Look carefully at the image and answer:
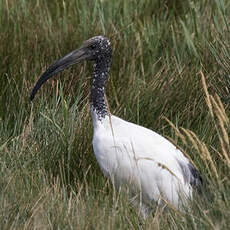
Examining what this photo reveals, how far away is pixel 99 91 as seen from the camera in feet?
13.4

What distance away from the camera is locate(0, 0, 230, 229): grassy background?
3006mm

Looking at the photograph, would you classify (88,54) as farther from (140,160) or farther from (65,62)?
(140,160)

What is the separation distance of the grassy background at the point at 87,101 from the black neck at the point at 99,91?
0.17 meters

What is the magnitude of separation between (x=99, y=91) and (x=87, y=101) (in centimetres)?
54

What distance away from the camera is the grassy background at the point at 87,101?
9.86 ft

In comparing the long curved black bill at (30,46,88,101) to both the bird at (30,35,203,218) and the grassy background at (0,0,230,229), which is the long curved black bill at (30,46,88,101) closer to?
the grassy background at (0,0,230,229)

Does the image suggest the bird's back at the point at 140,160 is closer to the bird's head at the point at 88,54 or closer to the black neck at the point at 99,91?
the black neck at the point at 99,91

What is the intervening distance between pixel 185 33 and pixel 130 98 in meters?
0.70

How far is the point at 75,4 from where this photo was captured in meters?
5.71

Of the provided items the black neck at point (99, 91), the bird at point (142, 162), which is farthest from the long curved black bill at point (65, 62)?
the bird at point (142, 162)

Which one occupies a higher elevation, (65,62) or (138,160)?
(65,62)

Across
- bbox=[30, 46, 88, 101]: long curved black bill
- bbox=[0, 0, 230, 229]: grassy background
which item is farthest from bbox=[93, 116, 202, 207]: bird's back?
bbox=[30, 46, 88, 101]: long curved black bill

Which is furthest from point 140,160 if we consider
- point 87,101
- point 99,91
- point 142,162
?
point 87,101

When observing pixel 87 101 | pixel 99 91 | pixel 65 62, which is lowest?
pixel 87 101
